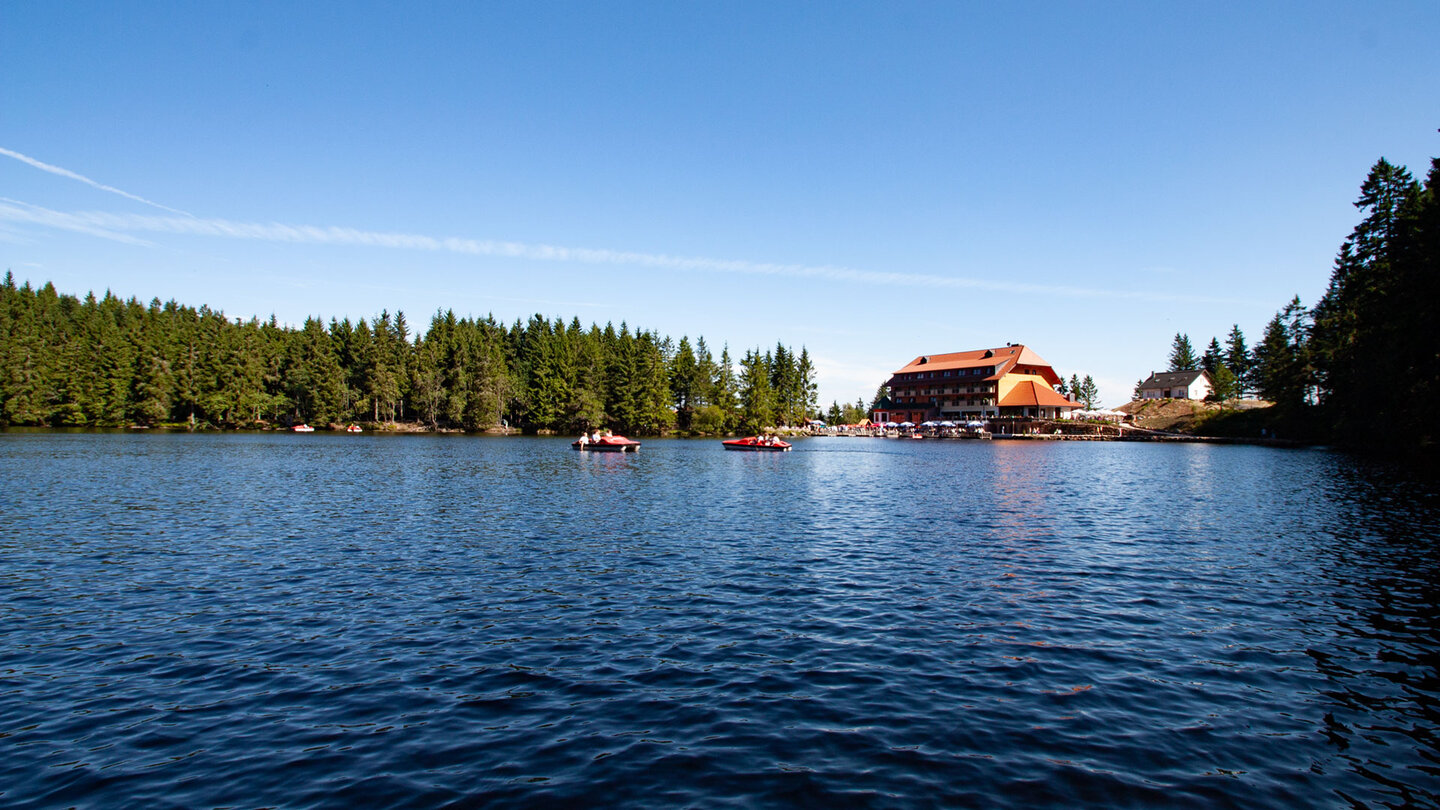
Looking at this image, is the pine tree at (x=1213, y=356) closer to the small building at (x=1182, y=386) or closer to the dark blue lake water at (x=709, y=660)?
the small building at (x=1182, y=386)

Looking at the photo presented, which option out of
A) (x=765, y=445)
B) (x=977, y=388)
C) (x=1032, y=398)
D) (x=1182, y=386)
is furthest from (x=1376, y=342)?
(x=1182, y=386)

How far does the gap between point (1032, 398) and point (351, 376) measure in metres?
141

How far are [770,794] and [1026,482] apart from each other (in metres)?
46.1

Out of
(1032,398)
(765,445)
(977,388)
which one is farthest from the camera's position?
(977,388)

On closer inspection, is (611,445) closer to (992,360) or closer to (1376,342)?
(1376,342)

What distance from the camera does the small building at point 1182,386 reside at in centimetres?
14950

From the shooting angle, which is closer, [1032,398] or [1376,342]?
[1376,342]

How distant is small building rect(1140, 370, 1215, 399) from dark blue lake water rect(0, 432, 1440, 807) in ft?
460

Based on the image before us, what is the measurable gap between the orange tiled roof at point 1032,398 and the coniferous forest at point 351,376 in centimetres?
5042

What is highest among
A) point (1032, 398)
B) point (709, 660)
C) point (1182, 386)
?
point (1182, 386)

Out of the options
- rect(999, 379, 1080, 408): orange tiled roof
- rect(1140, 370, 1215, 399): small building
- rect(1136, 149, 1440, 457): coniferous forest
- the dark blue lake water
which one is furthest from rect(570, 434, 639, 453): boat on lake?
rect(1140, 370, 1215, 399): small building

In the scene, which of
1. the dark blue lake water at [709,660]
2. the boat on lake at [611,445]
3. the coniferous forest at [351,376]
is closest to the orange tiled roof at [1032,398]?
the coniferous forest at [351,376]

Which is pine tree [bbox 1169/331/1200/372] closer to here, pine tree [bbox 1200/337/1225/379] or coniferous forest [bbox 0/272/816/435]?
pine tree [bbox 1200/337/1225/379]

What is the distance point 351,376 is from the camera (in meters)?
142
